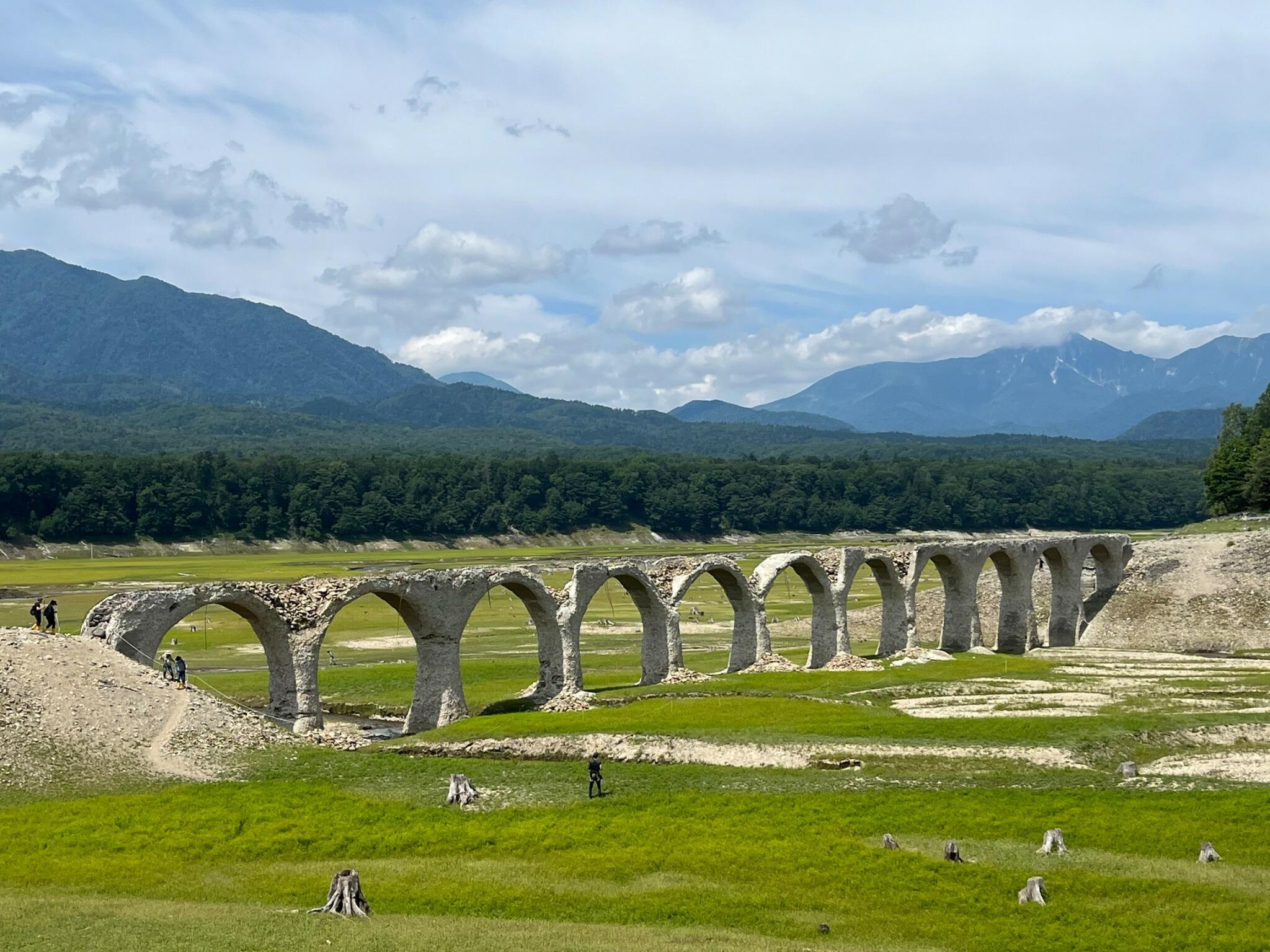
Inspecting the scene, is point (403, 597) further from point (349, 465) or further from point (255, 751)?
point (349, 465)

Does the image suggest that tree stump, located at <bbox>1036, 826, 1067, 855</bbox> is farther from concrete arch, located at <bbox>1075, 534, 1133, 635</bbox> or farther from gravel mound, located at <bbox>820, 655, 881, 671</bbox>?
concrete arch, located at <bbox>1075, 534, 1133, 635</bbox>

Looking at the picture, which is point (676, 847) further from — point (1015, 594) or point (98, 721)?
point (1015, 594)

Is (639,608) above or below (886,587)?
below

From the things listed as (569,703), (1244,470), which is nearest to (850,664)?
A: (569,703)

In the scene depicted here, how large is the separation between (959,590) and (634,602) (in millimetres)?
18831

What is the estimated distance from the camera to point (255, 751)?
1411 inches

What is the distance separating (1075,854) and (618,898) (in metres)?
9.70

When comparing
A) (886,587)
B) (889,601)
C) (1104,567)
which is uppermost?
(1104,567)

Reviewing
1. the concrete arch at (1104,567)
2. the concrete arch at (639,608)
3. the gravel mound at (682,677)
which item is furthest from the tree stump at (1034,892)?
the concrete arch at (1104,567)

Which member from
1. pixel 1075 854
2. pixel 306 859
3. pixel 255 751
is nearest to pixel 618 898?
pixel 306 859

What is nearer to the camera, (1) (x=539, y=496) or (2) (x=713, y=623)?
(2) (x=713, y=623)

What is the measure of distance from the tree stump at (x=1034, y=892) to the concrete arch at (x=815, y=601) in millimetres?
34652

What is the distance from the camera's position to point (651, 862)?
26.2m

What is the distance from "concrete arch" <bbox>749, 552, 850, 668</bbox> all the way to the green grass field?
1413cm
